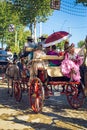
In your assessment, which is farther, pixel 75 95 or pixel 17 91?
pixel 17 91

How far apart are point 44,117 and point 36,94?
108 cm

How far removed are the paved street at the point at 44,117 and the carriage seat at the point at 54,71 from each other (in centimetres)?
113

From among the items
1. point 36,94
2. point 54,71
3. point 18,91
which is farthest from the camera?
point 18,91

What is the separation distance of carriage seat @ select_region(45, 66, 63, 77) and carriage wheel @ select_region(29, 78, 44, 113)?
0.43m

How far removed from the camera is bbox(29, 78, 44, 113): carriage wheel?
35.1 feet

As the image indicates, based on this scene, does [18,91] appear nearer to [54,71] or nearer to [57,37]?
[54,71]

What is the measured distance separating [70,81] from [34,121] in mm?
2079

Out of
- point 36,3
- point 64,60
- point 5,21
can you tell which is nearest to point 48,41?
point 64,60

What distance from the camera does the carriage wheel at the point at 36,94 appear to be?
35.1ft

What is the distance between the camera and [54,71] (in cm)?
1096

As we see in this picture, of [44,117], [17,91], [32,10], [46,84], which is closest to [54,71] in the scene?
[46,84]

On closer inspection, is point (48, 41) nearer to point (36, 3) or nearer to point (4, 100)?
point (4, 100)

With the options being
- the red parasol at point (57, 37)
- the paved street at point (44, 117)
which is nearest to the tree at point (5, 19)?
the paved street at point (44, 117)

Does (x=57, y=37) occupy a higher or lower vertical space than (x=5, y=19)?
higher
